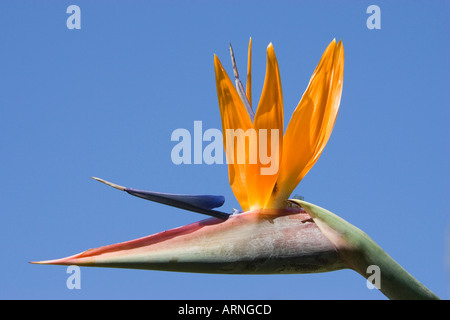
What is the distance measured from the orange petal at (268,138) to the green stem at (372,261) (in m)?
0.18

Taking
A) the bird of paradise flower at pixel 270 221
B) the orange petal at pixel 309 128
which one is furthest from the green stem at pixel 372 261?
the orange petal at pixel 309 128

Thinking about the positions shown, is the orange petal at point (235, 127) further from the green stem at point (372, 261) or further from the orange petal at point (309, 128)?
the green stem at point (372, 261)

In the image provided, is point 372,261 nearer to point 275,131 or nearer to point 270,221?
point 270,221

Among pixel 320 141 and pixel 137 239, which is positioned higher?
pixel 320 141

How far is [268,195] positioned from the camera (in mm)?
1112

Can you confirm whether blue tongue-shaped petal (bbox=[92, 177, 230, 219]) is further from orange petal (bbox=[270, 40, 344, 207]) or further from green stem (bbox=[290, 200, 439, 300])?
green stem (bbox=[290, 200, 439, 300])

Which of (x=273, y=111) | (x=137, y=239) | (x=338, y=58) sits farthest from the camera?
(x=338, y=58)

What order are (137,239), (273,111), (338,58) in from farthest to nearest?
1. (338,58)
2. (273,111)
3. (137,239)

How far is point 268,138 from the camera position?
1.09 m

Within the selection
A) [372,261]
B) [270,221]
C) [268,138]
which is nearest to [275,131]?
[268,138]

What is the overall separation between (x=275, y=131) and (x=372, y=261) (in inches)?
13.4
